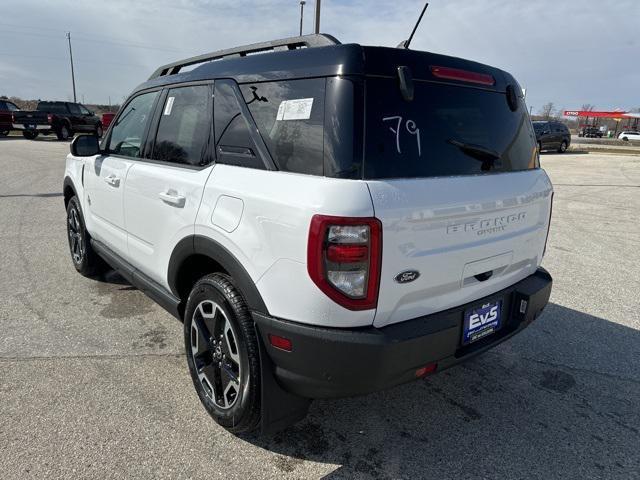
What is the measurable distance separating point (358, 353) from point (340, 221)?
1.77 feet

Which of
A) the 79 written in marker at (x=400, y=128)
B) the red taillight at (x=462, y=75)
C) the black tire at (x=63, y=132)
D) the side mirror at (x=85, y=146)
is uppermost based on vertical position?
the red taillight at (x=462, y=75)

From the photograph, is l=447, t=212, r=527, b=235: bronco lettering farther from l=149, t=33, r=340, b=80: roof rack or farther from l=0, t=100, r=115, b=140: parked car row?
l=0, t=100, r=115, b=140: parked car row

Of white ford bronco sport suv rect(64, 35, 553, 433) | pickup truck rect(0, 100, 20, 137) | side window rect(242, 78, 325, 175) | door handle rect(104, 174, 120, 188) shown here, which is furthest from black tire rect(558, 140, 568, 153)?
pickup truck rect(0, 100, 20, 137)

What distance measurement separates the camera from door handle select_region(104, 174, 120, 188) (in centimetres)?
345

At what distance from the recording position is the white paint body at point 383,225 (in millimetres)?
1895

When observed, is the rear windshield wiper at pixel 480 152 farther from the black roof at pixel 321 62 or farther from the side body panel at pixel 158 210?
the side body panel at pixel 158 210

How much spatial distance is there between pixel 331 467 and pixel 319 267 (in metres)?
1.09

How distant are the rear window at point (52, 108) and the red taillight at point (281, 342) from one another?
2682 centimetres

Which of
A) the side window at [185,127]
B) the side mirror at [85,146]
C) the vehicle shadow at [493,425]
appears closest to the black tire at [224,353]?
the vehicle shadow at [493,425]

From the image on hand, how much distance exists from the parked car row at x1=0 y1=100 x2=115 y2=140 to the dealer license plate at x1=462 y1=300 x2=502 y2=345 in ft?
81.3

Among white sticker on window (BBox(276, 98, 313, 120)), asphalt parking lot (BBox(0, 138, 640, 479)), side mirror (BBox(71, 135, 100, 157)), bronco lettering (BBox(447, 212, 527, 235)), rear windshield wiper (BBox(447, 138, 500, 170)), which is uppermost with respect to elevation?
white sticker on window (BBox(276, 98, 313, 120))

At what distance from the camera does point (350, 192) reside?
6.04 feet

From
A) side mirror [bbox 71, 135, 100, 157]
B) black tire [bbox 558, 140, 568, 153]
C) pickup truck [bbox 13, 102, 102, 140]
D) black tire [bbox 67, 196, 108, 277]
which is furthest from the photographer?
black tire [bbox 558, 140, 568, 153]

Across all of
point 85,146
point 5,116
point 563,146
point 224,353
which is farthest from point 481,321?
point 563,146
